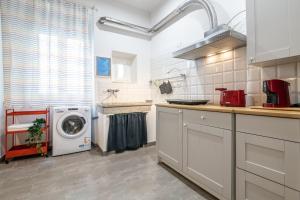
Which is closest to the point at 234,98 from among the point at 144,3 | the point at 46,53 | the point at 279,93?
the point at 279,93

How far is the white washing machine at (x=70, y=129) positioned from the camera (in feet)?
8.36

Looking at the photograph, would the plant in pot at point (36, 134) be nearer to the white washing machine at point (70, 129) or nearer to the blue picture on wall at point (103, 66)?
the white washing machine at point (70, 129)

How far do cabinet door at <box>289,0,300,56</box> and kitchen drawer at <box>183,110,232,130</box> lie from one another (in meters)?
0.66

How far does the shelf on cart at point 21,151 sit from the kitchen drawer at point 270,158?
279 centimetres

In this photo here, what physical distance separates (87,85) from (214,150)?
248 centimetres

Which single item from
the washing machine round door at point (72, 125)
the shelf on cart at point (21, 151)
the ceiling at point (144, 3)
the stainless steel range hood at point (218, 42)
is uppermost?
the ceiling at point (144, 3)

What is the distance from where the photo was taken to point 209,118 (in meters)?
1.44

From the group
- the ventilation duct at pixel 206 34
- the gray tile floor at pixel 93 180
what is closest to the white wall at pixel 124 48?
the ventilation duct at pixel 206 34

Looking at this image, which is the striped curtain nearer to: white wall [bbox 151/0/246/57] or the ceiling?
the ceiling

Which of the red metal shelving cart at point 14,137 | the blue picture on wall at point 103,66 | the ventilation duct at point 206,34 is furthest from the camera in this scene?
the blue picture on wall at point 103,66

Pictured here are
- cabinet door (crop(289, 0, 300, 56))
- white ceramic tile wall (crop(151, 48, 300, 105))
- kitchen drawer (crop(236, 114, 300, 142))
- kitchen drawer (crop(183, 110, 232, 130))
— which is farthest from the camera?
white ceramic tile wall (crop(151, 48, 300, 105))

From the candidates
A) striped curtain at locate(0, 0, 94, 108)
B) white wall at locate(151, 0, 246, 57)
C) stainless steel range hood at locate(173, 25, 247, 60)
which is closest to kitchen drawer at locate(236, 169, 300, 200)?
stainless steel range hood at locate(173, 25, 247, 60)

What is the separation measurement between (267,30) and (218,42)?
45cm

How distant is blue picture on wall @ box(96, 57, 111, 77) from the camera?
3.06m
